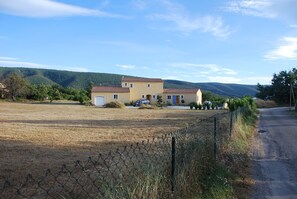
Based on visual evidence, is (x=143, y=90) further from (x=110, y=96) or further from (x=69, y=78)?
(x=69, y=78)

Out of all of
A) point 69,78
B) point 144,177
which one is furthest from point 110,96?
point 69,78

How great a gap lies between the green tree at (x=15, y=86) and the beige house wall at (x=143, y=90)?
68.2 ft

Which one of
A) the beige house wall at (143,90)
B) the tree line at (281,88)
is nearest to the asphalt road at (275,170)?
the beige house wall at (143,90)

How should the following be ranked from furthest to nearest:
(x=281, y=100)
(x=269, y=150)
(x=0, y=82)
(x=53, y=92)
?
(x=281, y=100)
(x=53, y=92)
(x=0, y=82)
(x=269, y=150)

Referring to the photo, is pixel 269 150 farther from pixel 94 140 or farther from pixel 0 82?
pixel 0 82

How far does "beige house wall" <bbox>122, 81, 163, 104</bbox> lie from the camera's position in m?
77.6

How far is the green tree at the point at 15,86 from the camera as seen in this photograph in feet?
259

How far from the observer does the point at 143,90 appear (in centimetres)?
7769

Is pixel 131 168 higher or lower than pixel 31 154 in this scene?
higher

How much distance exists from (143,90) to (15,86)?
25.8m

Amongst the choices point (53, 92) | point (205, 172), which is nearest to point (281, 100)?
point (53, 92)

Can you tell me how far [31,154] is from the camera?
10680mm

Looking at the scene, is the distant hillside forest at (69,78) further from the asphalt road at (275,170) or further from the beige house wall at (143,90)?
the asphalt road at (275,170)

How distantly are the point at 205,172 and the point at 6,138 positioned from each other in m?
9.28
